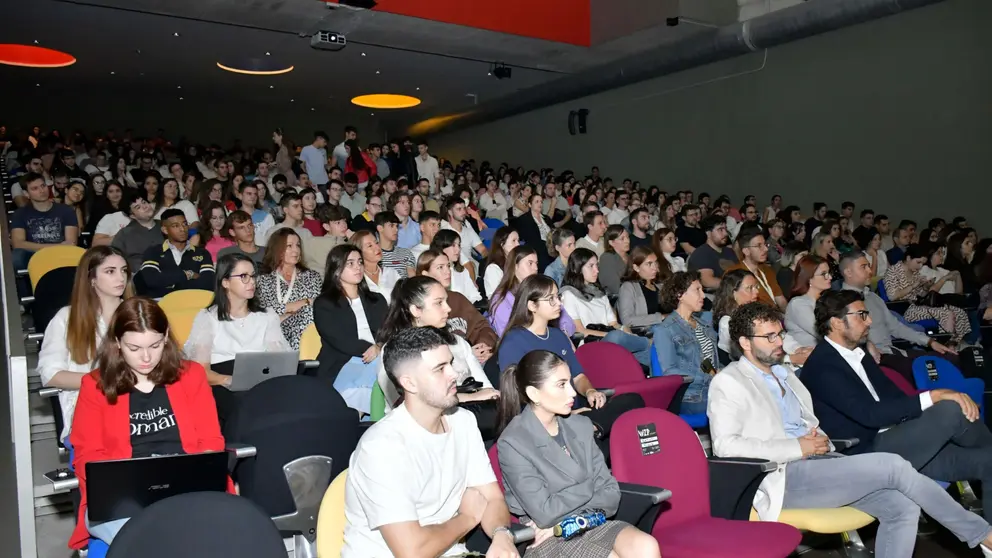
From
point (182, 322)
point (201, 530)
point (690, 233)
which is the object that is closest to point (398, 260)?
point (182, 322)

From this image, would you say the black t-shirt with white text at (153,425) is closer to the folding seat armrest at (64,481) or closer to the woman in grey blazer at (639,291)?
the folding seat armrest at (64,481)

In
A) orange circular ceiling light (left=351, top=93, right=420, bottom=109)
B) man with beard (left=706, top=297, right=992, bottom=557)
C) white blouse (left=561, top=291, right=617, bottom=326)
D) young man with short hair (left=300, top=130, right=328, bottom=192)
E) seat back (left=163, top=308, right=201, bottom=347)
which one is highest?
orange circular ceiling light (left=351, top=93, right=420, bottom=109)

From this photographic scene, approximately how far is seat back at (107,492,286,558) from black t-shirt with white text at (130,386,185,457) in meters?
0.89

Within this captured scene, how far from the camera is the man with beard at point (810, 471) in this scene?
309cm

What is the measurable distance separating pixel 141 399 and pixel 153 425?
96 millimetres

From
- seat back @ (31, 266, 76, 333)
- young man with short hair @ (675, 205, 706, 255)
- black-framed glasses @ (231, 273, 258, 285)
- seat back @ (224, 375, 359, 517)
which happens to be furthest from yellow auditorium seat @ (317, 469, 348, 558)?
young man with short hair @ (675, 205, 706, 255)

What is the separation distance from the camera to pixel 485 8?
1092 cm

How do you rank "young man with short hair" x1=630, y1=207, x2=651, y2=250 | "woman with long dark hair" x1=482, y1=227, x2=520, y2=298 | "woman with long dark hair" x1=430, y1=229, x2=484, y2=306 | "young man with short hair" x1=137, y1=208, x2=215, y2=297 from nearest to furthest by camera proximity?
"young man with short hair" x1=137, y1=208, x2=215, y2=297, "woman with long dark hair" x1=430, y1=229, x2=484, y2=306, "woman with long dark hair" x1=482, y1=227, x2=520, y2=298, "young man with short hair" x1=630, y1=207, x2=651, y2=250

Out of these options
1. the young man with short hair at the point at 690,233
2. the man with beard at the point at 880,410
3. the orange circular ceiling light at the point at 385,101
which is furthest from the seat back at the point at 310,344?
the orange circular ceiling light at the point at 385,101

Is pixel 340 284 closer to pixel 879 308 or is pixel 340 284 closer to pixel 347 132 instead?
pixel 879 308

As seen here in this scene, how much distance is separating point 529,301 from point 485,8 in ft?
26.3

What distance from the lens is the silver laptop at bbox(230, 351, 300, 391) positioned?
3442 millimetres

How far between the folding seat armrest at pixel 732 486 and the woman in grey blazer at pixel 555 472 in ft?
1.87

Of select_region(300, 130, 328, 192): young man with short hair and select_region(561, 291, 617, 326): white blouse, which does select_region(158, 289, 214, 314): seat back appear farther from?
select_region(300, 130, 328, 192): young man with short hair
